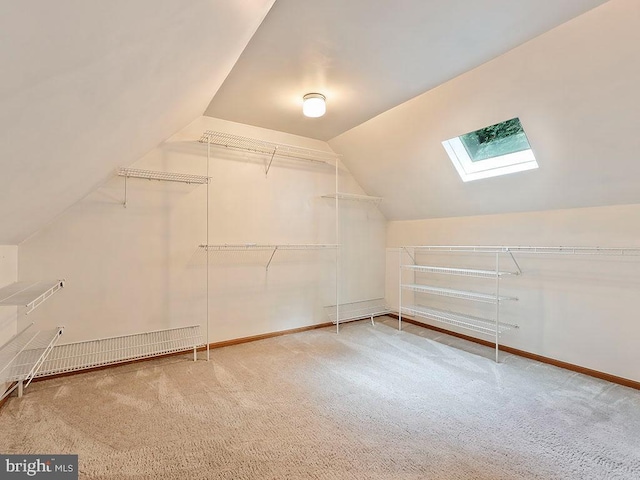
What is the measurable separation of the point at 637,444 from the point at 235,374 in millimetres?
2473

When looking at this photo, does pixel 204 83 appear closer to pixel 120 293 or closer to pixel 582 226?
pixel 120 293

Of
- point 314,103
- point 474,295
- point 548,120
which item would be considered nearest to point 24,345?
point 314,103

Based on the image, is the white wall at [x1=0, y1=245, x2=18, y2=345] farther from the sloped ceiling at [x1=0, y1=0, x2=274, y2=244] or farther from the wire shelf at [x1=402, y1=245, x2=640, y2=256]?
the wire shelf at [x1=402, y1=245, x2=640, y2=256]

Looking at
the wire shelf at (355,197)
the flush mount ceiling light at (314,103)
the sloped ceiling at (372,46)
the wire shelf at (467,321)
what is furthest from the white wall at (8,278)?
the wire shelf at (467,321)

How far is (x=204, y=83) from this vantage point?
2020 millimetres

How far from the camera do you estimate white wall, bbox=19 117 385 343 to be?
2.50 meters

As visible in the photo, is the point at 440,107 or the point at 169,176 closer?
the point at 440,107

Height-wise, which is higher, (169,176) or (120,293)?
(169,176)

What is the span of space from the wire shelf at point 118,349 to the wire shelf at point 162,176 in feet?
4.41

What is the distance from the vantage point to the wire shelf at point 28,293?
1.54 metres

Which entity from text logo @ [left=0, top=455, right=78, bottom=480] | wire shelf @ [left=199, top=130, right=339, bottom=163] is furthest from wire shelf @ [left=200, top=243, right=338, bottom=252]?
text logo @ [left=0, top=455, right=78, bottom=480]

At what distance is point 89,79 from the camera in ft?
3.17

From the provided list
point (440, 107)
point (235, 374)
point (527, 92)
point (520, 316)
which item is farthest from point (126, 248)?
point (520, 316)

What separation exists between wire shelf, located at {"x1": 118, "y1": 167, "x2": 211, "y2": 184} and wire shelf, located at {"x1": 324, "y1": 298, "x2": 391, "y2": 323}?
2067mm
